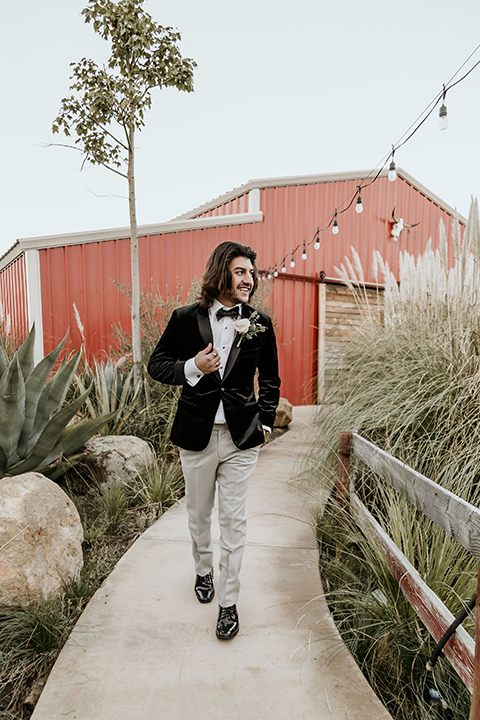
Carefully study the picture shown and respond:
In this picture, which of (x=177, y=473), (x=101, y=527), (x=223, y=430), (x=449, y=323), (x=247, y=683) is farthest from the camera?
(x=177, y=473)

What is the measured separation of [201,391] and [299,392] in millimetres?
6498

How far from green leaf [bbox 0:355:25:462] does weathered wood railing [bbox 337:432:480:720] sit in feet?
6.78

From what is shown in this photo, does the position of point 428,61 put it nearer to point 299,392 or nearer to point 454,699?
point 299,392

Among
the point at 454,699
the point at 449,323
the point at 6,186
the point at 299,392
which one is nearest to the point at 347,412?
the point at 449,323

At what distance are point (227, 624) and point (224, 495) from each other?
54 centimetres

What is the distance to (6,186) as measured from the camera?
29.0 feet

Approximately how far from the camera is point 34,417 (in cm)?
291

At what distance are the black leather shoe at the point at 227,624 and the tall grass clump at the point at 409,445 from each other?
463mm

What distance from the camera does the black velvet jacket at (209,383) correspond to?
1896 millimetres

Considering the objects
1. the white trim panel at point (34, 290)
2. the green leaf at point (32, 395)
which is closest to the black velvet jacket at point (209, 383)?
→ the green leaf at point (32, 395)

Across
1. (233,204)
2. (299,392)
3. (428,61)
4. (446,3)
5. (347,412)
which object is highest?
(446,3)

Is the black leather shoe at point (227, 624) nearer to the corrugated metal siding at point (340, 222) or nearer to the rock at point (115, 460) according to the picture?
the rock at point (115, 460)

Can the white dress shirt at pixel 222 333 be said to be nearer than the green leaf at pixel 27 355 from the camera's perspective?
Yes

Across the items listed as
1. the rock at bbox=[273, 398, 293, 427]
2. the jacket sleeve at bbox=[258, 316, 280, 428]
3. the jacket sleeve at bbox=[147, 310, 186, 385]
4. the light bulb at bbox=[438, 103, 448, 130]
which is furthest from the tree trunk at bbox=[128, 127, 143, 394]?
the light bulb at bbox=[438, 103, 448, 130]
